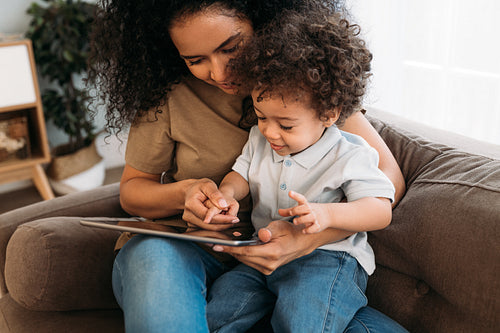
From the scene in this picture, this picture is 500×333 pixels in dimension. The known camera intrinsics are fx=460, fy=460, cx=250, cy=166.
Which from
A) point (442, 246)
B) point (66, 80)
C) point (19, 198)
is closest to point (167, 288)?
point (442, 246)

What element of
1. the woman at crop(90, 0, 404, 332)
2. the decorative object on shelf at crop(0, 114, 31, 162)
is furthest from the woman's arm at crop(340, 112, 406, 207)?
→ the decorative object on shelf at crop(0, 114, 31, 162)

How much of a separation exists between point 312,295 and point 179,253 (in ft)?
0.99

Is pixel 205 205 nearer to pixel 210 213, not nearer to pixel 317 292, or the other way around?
pixel 210 213

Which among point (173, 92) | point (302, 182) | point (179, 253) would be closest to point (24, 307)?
point (179, 253)

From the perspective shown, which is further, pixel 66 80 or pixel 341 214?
pixel 66 80

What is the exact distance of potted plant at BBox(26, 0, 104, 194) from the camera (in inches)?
111

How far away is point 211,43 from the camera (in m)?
1.04

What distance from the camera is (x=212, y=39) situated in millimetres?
1035

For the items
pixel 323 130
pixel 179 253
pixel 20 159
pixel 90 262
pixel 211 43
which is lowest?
pixel 20 159

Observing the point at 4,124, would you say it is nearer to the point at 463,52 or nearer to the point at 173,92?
the point at 173,92

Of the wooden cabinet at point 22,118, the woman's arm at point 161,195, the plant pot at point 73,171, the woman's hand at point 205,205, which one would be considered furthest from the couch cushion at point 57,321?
the plant pot at point 73,171

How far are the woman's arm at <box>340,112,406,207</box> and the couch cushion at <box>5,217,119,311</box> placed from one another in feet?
2.47

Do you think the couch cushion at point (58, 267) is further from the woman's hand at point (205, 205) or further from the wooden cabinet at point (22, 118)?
the wooden cabinet at point (22, 118)

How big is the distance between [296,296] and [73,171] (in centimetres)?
241
